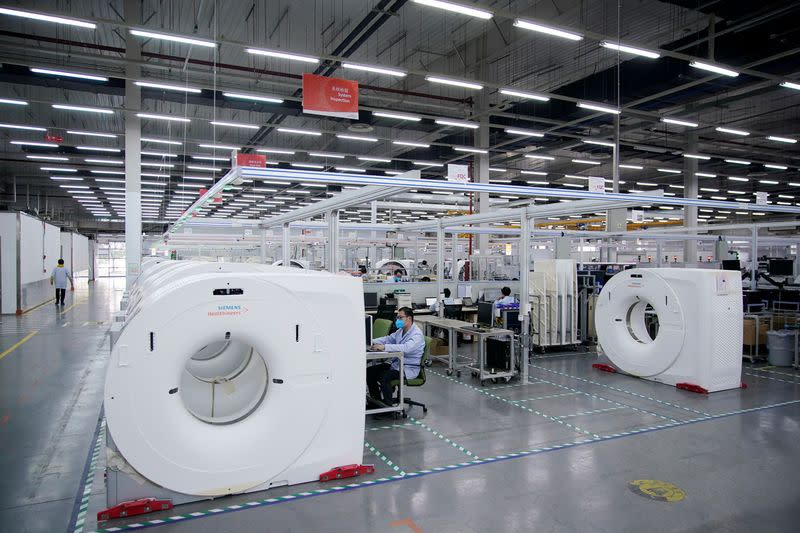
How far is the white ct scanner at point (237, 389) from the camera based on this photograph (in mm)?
3234

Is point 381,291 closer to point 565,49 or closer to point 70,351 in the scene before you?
point 70,351

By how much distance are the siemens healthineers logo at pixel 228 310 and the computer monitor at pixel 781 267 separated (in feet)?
42.2

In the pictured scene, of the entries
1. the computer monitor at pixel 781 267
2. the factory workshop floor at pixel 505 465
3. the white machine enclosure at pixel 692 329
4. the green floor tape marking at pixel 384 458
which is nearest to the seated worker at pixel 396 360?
the factory workshop floor at pixel 505 465

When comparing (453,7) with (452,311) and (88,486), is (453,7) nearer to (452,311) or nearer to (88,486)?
(452,311)

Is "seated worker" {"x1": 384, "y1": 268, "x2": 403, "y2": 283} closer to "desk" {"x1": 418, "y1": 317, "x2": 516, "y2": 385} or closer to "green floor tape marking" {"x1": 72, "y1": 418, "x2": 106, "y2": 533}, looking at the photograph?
"desk" {"x1": 418, "y1": 317, "x2": 516, "y2": 385}

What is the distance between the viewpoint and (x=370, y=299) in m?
9.68

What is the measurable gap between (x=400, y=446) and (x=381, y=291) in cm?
570

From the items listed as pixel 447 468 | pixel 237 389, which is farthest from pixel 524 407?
pixel 237 389

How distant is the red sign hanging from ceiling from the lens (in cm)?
818

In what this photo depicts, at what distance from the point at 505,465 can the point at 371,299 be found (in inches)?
225

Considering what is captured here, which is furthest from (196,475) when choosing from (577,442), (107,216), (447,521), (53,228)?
(107,216)

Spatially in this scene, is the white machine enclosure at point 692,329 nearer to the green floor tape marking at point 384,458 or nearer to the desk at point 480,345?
the desk at point 480,345

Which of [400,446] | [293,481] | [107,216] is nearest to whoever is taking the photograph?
[293,481]

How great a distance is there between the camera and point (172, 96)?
11.2m
